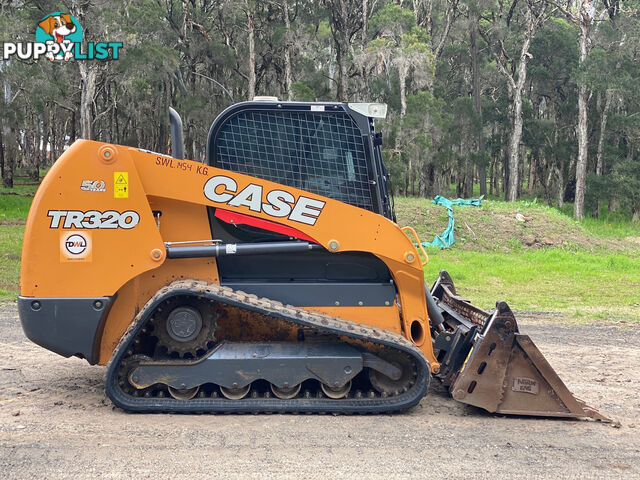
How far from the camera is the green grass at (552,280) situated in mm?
11820

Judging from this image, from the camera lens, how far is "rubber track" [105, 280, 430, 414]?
5223 mm

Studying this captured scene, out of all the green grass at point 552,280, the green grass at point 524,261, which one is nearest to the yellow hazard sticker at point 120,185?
the green grass at point 524,261

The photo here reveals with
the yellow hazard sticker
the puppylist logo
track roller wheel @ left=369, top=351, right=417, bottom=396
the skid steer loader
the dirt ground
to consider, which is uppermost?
the puppylist logo

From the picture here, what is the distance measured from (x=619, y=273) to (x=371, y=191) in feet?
41.1

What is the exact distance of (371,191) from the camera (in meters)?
5.80

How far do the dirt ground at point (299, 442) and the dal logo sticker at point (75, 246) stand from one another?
127 cm

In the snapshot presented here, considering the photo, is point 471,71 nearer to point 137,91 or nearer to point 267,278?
point 137,91

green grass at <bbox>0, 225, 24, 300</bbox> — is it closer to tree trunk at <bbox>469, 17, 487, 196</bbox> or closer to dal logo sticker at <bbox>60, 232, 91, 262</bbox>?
dal logo sticker at <bbox>60, 232, 91, 262</bbox>

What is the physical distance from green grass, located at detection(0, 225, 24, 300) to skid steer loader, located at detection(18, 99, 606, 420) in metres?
6.93

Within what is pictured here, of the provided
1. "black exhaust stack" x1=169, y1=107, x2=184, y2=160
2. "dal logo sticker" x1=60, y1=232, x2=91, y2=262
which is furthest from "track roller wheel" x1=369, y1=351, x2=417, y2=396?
"dal logo sticker" x1=60, y1=232, x2=91, y2=262

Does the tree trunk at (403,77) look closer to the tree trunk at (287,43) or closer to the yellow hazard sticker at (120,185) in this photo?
the tree trunk at (287,43)

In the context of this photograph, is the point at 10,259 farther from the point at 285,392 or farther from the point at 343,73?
the point at 343,73

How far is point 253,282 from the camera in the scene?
18.8ft

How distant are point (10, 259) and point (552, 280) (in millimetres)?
12233
